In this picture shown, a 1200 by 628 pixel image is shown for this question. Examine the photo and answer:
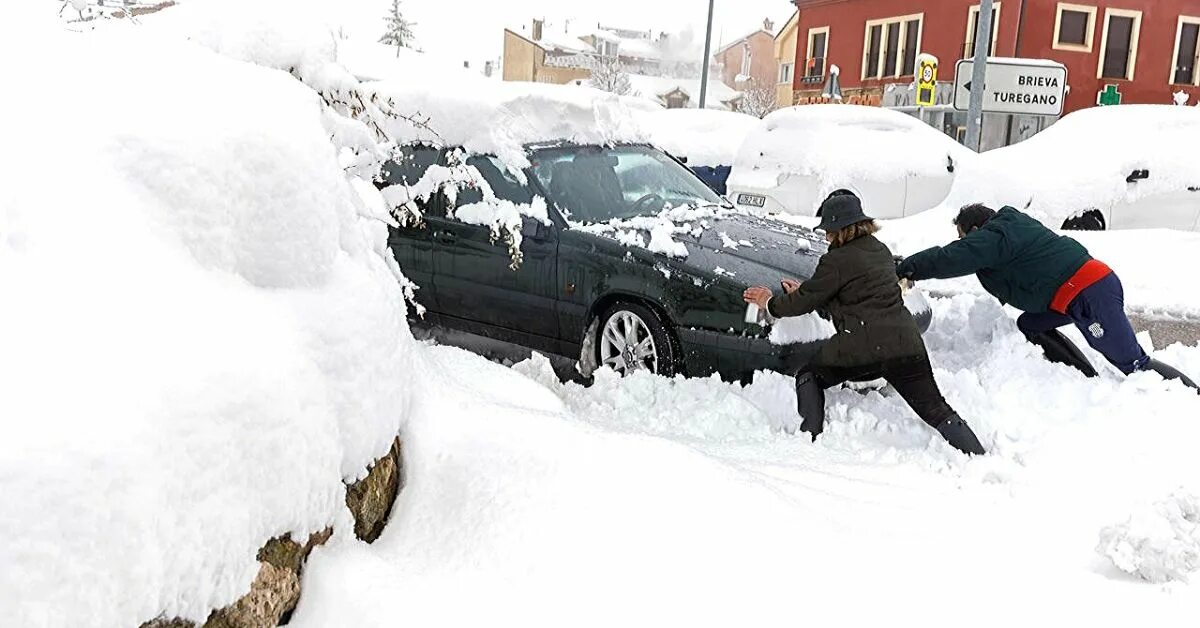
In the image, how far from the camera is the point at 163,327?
6.35ft

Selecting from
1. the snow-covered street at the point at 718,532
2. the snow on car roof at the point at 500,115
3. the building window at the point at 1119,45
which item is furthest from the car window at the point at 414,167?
the building window at the point at 1119,45

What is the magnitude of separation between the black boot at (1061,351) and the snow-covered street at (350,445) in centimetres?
43

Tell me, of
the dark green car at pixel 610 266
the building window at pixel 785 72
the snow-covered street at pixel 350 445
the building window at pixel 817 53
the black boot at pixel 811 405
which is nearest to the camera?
the snow-covered street at pixel 350 445

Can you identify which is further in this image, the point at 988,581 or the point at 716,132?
the point at 716,132

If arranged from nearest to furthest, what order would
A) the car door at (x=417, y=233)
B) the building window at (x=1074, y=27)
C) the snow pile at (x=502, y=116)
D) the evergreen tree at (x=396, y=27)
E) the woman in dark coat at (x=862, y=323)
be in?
the woman in dark coat at (x=862, y=323), the snow pile at (x=502, y=116), the car door at (x=417, y=233), the building window at (x=1074, y=27), the evergreen tree at (x=396, y=27)

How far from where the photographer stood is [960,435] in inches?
175

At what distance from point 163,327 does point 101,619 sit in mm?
568

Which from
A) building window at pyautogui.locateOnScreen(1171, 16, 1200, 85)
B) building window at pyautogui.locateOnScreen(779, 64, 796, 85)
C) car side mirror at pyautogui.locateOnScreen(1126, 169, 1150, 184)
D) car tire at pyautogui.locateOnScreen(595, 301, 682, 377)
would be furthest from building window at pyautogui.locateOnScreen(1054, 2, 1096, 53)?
car tire at pyautogui.locateOnScreen(595, 301, 682, 377)

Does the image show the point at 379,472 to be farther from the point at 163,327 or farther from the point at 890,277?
the point at 890,277

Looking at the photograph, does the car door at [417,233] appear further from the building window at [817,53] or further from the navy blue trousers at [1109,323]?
the building window at [817,53]

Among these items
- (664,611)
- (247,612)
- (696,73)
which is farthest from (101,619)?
(696,73)

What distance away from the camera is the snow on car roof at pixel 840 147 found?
1220 centimetres

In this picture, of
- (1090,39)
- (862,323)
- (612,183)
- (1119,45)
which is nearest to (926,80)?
(612,183)

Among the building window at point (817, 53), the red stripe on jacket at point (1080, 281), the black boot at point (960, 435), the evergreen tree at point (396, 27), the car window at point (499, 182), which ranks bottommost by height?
the black boot at point (960, 435)
